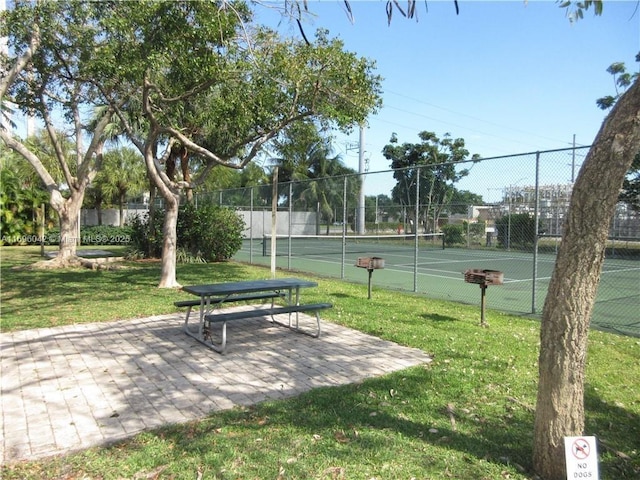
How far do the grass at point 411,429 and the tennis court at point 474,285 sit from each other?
2221mm

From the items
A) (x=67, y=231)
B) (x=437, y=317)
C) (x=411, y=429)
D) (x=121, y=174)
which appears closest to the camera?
(x=411, y=429)

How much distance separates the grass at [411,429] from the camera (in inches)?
122

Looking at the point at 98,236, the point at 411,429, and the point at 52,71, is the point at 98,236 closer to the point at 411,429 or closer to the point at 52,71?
the point at 52,71

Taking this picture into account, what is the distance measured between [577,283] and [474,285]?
9922mm

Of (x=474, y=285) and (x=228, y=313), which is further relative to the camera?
(x=474, y=285)

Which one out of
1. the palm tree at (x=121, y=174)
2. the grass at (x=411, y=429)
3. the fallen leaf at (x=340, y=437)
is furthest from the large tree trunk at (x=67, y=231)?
the palm tree at (x=121, y=174)

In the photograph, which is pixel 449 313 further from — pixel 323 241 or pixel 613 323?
pixel 323 241

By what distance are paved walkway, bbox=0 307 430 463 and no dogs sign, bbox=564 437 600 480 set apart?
2.39 m

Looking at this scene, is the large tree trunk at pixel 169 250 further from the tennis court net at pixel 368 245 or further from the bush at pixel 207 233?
the tennis court net at pixel 368 245

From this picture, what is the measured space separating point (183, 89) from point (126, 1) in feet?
5.97

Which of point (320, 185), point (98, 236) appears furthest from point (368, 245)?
point (98, 236)

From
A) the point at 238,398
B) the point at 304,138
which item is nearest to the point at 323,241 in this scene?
the point at 304,138

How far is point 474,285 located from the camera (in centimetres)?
1240

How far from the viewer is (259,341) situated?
631cm
